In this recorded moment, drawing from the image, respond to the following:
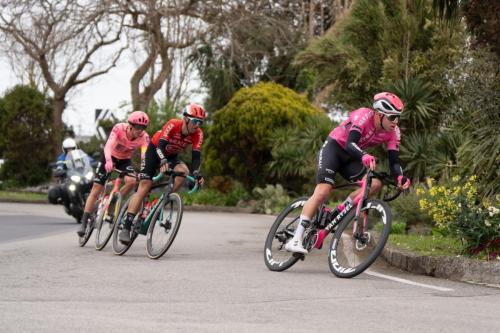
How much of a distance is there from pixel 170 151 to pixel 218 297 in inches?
163

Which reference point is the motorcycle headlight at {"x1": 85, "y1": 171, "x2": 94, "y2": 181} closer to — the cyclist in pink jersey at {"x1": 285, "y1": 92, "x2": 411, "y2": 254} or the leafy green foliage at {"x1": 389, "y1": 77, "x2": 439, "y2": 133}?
the leafy green foliage at {"x1": 389, "y1": 77, "x2": 439, "y2": 133}

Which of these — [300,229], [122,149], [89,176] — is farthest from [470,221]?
[89,176]

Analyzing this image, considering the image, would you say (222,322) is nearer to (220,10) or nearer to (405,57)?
(405,57)

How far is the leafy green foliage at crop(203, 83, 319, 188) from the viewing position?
28.7 metres

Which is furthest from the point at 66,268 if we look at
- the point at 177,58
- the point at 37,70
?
the point at 37,70

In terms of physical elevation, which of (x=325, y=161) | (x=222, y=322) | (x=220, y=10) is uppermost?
(x=220, y=10)

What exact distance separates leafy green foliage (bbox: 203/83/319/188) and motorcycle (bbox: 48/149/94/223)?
31.1ft

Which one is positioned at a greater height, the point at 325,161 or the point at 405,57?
the point at 405,57

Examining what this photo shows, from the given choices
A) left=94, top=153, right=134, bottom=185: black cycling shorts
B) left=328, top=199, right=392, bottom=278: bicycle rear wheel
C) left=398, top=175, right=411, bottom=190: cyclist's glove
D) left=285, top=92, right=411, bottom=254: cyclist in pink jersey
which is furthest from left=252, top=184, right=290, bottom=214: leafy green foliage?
left=398, top=175, right=411, bottom=190: cyclist's glove

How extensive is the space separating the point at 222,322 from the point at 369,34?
17744 mm

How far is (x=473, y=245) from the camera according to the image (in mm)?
10469

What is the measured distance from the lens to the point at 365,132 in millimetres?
10156

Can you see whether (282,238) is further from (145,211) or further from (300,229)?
(145,211)

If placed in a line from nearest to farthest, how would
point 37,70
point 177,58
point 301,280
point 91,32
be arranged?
point 301,280 → point 91,32 → point 177,58 → point 37,70
